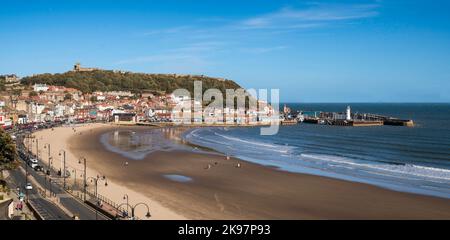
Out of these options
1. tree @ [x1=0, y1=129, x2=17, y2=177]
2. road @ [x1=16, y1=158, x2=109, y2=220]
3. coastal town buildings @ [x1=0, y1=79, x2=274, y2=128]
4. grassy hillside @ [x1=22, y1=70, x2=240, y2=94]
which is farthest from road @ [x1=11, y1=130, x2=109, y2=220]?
grassy hillside @ [x1=22, y1=70, x2=240, y2=94]

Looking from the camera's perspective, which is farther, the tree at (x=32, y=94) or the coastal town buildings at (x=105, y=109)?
the tree at (x=32, y=94)

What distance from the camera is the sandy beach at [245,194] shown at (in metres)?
24.4

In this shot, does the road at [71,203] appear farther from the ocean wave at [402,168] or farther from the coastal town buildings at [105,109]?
the coastal town buildings at [105,109]

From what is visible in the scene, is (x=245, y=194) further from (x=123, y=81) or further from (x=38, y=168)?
(x=123, y=81)

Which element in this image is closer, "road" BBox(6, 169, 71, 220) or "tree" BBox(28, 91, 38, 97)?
"road" BBox(6, 169, 71, 220)

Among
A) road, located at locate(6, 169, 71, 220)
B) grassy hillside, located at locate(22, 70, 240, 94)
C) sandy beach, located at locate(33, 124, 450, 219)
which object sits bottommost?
sandy beach, located at locate(33, 124, 450, 219)

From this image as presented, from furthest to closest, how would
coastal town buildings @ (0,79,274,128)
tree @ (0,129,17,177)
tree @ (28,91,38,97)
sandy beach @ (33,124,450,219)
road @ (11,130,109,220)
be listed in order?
1. tree @ (28,91,38,97)
2. coastal town buildings @ (0,79,274,128)
3. tree @ (0,129,17,177)
4. sandy beach @ (33,124,450,219)
5. road @ (11,130,109,220)

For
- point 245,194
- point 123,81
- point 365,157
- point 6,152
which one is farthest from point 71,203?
point 123,81

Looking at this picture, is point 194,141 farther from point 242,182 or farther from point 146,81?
point 146,81

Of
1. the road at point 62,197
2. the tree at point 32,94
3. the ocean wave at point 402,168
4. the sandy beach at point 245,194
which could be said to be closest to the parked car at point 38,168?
the road at point 62,197

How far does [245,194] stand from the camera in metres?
29.2

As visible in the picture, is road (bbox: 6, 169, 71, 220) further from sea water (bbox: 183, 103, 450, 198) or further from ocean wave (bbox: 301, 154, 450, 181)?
ocean wave (bbox: 301, 154, 450, 181)

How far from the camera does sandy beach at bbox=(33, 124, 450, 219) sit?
80.0 feet
